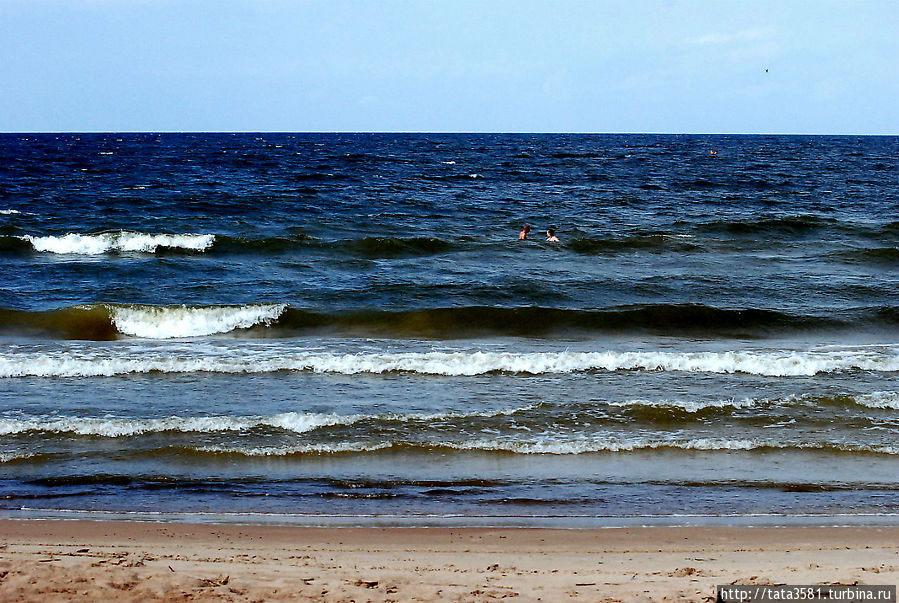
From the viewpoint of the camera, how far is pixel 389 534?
670 centimetres

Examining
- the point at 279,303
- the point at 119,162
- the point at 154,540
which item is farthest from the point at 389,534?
the point at 119,162

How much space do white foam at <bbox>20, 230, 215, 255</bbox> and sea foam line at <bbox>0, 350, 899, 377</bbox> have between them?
11.0 meters

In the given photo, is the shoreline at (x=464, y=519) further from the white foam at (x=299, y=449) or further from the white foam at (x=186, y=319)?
the white foam at (x=186, y=319)

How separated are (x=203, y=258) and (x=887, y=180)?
133 ft

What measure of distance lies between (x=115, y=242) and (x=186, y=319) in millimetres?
9357

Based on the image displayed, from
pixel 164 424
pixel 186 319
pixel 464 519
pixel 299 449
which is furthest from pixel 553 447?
pixel 186 319

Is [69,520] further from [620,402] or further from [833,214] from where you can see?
[833,214]

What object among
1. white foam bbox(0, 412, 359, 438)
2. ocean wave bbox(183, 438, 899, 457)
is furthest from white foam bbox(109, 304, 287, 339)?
ocean wave bbox(183, 438, 899, 457)

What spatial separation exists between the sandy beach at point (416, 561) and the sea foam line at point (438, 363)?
5.50 m

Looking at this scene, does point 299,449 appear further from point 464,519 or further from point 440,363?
point 440,363

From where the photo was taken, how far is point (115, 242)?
23688mm

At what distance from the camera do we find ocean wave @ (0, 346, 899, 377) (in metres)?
12.1

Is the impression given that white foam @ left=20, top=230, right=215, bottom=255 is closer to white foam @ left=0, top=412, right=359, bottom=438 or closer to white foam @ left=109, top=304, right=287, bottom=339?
white foam @ left=109, top=304, right=287, bottom=339

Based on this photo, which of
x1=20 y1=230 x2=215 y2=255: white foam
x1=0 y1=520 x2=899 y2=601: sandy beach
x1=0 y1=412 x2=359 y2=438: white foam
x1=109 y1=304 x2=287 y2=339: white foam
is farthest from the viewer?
A: x1=20 y1=230 x2=215 y2=255: white foam
